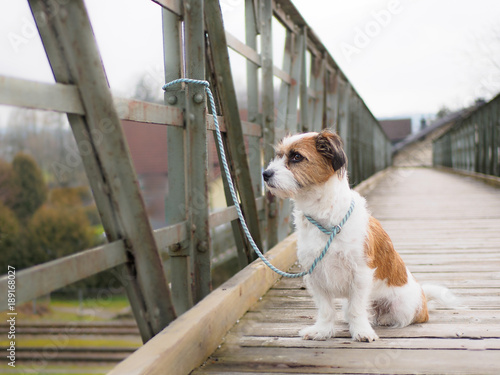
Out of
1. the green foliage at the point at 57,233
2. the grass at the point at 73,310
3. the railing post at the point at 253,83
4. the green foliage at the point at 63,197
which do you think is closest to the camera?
the railing post at the point at 253,83

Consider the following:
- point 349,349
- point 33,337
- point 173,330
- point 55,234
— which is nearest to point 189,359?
point 173,330

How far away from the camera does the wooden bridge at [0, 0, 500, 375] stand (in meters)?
1.63

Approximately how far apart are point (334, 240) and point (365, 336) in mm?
465

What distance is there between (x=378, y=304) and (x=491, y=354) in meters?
0.63

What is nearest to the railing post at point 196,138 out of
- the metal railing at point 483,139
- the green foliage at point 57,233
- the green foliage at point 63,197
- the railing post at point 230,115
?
the railing post at point 230,115

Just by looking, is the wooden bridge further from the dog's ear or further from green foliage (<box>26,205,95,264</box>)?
green foliage (<box>26,205,95,264</box>)

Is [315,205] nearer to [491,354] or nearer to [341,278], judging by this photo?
[341,278]

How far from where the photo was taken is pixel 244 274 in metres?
3.06

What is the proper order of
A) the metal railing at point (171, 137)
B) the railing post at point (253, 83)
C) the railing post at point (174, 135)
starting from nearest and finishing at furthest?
the metal railing at point (171, 137), the railing post at point (174, 135), the railing post at point (253, 83)

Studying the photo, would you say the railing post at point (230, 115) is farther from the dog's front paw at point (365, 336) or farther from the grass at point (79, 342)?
the grass at point (79, 342)

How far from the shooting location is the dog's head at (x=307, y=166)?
8.11ft

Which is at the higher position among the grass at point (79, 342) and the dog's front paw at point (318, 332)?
the dog's front paw at point (318, 332)

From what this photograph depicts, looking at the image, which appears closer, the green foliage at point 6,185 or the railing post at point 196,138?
the railing post at point 196,138

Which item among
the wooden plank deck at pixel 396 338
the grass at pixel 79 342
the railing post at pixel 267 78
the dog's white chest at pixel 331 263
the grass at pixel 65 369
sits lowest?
the grass at pixel 65 369
